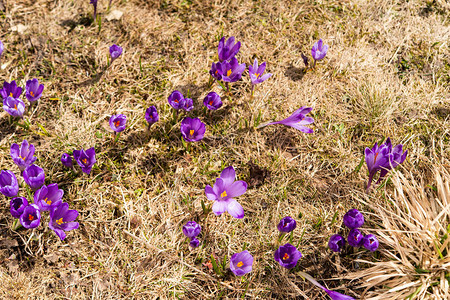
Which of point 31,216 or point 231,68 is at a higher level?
point 231,68

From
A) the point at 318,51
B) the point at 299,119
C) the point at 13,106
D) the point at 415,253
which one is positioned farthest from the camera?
the point at 318,51

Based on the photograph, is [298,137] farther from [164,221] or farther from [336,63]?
[164,221]

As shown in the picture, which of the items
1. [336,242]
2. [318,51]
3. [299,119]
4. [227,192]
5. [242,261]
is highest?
[318,51]

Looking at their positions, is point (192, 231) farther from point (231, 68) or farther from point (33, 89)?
point (33, 89)

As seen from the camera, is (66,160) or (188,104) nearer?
(66,160)

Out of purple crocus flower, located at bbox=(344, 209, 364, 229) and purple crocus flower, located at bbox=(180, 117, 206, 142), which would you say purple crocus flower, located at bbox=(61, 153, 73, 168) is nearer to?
purple crocus flower, located at bbox=(180, 117, 206, 142)

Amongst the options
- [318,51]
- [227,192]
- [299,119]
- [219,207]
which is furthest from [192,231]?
[318,51]
